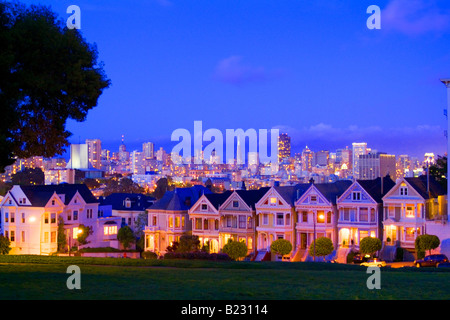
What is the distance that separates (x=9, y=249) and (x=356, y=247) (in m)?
33.4

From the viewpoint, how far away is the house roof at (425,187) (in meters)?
54.3

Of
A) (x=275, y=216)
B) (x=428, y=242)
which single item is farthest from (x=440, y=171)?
(x=275, y=216)

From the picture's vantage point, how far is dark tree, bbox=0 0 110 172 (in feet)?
76.1

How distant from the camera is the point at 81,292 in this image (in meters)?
17.2

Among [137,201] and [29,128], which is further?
[137,201]

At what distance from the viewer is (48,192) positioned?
62.4 meters

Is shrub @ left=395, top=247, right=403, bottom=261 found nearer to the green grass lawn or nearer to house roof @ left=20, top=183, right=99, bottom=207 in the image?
the green grass lawn

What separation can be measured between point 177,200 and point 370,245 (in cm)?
2158

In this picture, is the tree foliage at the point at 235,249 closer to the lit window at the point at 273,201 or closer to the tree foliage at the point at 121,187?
the lit window at the point at 273,201

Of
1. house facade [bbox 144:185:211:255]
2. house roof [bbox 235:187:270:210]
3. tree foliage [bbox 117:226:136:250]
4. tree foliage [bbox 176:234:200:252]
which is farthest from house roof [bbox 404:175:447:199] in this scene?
tree foliage [bbox 117:226:136:250]

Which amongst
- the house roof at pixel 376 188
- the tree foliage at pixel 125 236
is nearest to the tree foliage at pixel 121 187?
the tree foliage at pixel 125 236

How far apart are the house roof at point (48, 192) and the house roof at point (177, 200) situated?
8428 mm
